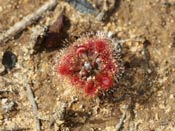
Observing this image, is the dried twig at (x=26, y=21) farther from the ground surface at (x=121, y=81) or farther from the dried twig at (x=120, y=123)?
the dried twig at (x=120, y=123)

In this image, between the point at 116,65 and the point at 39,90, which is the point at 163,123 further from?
the point at 39,90

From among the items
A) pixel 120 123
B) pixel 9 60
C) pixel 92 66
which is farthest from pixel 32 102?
pixel 120 123

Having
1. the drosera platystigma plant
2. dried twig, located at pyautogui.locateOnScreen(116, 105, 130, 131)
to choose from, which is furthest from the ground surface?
the drosera platystigma plant

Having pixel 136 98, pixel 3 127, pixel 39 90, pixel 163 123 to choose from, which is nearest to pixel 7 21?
pixel 39 90

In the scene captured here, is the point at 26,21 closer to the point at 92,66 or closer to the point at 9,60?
the point at 9,60

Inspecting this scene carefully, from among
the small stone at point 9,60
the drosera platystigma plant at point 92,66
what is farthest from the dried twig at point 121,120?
the small stone at point 9,60

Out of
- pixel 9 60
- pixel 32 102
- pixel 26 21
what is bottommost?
pixel 32 102

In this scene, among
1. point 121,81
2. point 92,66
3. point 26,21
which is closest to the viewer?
point 92,66

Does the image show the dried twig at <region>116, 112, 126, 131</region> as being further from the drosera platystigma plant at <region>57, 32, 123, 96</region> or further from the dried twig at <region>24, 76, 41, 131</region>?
the dried twig at <region>24, 76, 41, 131</region>
